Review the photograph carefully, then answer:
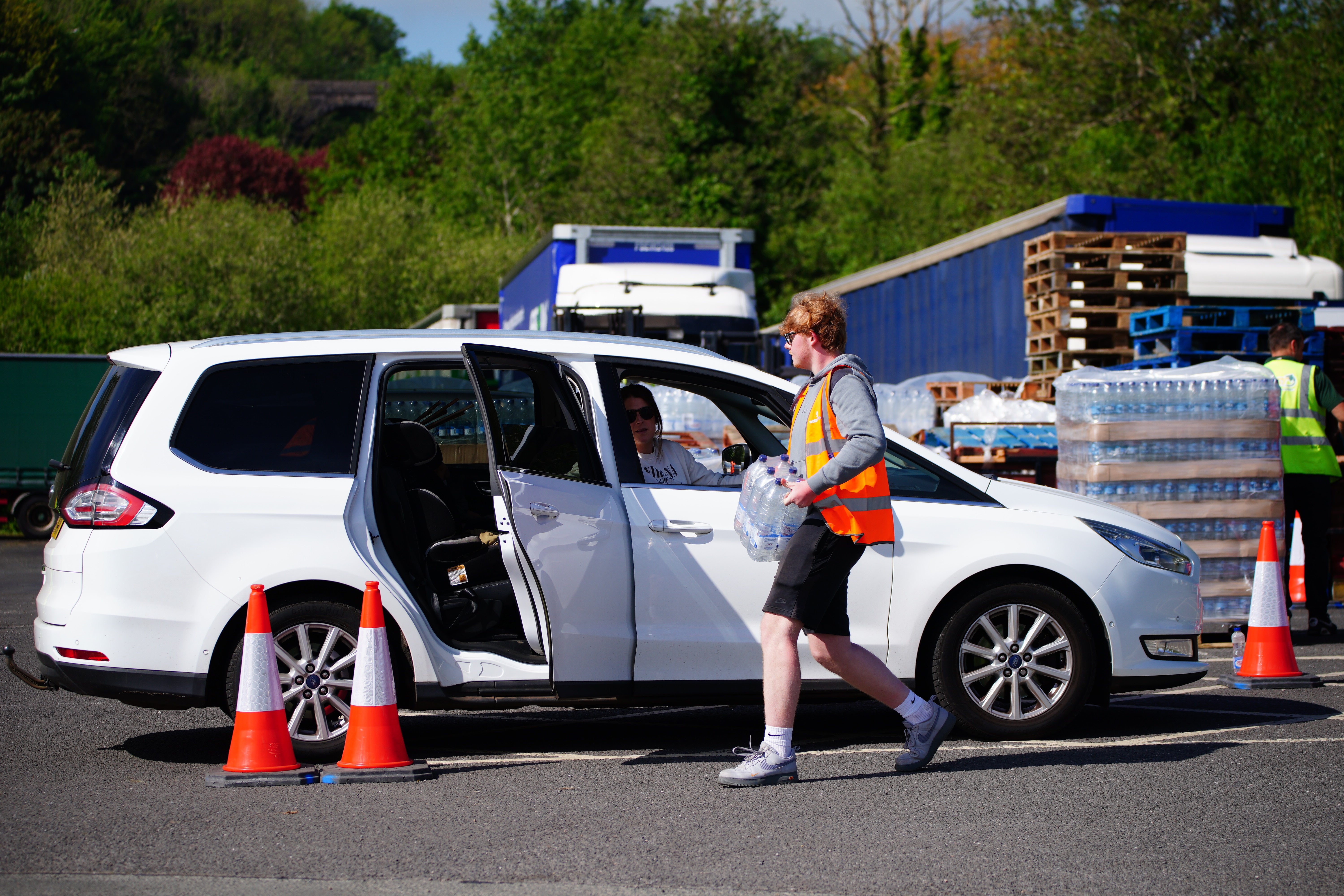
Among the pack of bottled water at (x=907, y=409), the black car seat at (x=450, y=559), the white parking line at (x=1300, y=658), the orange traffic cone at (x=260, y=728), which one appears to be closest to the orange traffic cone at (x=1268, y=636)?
→ the white parking line at (x=1300, y=658)

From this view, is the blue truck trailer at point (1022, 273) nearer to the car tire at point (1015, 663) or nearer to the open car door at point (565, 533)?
the car tire at point (1015, 663)

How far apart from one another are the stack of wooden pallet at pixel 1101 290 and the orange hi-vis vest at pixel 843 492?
28.6ft

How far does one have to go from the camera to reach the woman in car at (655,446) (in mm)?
6297

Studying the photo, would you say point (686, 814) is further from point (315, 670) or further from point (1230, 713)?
point (1230, 713)

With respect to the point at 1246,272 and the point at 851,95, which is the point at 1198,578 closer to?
the point at 1246,272

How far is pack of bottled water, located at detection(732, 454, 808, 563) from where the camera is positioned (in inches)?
199

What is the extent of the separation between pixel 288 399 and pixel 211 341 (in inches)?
16.9

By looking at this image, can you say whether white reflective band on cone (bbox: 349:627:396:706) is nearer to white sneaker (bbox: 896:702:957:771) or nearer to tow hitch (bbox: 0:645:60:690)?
tow hitch (bbox: 0:645:60:690)

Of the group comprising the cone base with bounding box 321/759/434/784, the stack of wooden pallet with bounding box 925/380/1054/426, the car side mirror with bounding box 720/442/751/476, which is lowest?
the cone base with bounding box 321/759/434/784

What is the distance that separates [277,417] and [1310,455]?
6.81 m

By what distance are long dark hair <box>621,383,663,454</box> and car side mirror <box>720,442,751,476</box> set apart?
318 millimetres

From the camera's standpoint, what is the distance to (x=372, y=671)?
5188 millimetres

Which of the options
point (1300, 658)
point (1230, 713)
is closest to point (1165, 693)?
point (1230, 713)

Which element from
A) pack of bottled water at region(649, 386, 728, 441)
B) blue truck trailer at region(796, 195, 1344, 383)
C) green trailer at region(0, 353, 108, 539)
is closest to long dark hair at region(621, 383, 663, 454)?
pack of bottled water at region(649, 386, 728, 441)
